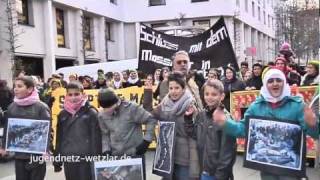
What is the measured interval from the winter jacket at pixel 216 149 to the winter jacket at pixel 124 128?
0.69 metres

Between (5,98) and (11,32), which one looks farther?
(11,32)

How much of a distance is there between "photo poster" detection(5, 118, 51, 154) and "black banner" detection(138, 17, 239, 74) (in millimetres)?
5602

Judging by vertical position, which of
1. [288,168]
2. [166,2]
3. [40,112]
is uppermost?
[166,2]

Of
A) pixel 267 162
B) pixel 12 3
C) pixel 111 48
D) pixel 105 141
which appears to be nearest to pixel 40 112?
pixel 105 141

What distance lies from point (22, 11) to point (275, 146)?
21.6 metres

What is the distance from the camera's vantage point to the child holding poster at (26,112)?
5.98 m

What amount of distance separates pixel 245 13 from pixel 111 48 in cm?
1496

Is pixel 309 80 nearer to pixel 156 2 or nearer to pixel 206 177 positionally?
pixel 206 177

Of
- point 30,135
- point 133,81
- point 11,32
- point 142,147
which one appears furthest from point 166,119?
point 11,32

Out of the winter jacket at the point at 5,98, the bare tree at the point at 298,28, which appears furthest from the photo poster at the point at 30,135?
the bare tree at the point at 298,28

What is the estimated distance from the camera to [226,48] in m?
11.2

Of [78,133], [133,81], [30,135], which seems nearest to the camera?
[78,133]

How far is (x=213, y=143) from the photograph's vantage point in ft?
16.6

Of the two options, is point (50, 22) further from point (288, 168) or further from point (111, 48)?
point (288, 168)
